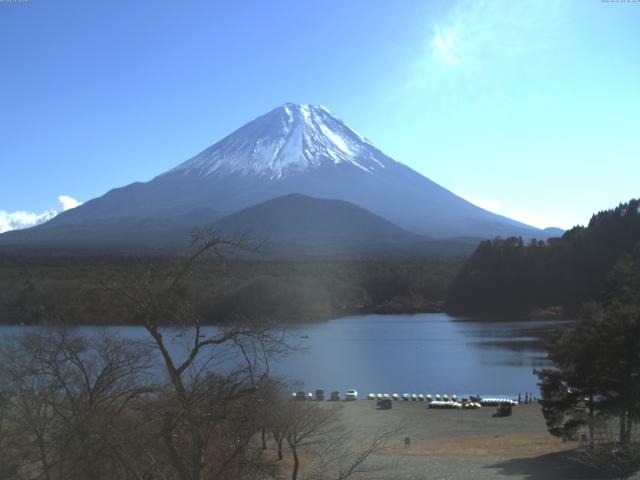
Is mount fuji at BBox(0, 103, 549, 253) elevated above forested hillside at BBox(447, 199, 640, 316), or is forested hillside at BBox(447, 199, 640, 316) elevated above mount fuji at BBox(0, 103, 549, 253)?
mount fuji at BBox(0, 103, 549, 253)

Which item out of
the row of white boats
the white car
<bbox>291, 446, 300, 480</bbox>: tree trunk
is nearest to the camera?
<bbox>291, 446, 300, 480</bbox>: tree trunk

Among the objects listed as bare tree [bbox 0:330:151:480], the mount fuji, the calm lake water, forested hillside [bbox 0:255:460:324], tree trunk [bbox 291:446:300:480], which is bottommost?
the calm lake water

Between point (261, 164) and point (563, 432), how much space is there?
348 feet

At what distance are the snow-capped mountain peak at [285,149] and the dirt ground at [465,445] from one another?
3787 inches

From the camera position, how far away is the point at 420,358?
31.9 metres

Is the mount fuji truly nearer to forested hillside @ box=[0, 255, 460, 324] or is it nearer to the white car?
forested hillside @ box=[0, 255, 460, 324]

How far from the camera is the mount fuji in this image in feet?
343

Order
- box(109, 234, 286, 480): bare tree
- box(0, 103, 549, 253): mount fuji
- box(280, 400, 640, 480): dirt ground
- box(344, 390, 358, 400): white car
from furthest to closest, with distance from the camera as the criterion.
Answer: box(0, 103, 549, 253): mount fuji, box(344, 390, 358, 400): white car, box(280, 400, 640, 480): dirt ground, box(109, 234, 286, 480): bare tree

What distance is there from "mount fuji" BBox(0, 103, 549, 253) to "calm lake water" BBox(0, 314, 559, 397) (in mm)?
56810

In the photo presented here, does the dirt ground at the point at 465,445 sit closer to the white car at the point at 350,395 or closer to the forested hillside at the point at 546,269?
the white car at the point at 350,395

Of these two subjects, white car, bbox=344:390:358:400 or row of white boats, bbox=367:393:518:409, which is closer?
row of white boats, bbox=367:393:518:409

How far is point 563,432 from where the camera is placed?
39.8 feet

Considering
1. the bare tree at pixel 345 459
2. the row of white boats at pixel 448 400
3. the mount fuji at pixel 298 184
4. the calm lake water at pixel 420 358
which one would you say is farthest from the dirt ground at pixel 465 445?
the mount fuji at pixel 298 184

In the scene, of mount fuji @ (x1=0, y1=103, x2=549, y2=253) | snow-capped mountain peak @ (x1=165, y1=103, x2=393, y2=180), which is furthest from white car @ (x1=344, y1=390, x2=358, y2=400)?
snow-capped mountain peak @ (x1=165, y1=103, x2=393, y2=180)
